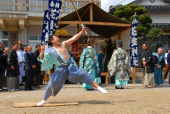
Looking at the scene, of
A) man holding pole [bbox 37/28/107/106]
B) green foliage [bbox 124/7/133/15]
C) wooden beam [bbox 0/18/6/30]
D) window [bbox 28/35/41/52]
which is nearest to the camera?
man holding pole [bbox 37/28/107/106]

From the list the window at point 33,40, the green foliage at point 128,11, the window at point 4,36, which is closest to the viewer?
the window at point 4,36

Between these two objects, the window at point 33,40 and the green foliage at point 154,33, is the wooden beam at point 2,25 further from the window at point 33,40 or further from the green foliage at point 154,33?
the green foliage at point 154,33

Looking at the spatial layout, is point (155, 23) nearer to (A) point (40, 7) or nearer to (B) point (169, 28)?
(B) point (169, 28)

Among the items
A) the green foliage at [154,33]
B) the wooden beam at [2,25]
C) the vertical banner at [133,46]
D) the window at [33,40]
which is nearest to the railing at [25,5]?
the wooden beam at [2,25]

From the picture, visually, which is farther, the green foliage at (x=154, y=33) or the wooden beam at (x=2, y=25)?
the green foliage at (x=154, y=33)

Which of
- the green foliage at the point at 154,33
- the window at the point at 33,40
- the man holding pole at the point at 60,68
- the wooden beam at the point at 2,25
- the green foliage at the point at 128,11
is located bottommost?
the man holding pole at the point at 60,68

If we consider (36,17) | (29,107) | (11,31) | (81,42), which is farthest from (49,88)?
(11,31)

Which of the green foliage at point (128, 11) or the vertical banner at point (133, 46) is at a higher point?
the green foliage at point (128, 11)

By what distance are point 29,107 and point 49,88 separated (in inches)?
20.5

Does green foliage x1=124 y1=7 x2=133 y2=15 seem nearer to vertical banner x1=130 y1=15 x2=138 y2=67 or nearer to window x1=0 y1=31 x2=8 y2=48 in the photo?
vertical banner x1=130 y1=15 x2=138 y2=67

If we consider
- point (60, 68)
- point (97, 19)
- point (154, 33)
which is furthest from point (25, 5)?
point (60, 68)

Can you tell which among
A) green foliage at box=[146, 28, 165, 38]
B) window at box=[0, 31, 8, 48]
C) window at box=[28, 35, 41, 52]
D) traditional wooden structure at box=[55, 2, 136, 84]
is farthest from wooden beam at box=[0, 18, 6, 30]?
green foliage at box=[146, 28, 165, 38]

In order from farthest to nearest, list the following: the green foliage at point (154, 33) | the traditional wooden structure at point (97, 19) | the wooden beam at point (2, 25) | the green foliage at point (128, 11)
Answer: the green foliage at point (154, 33) → the green foliage at point (128, 11) → the wooden beam at point (2, 25) → the traditional wooden structure at point (97, 19)

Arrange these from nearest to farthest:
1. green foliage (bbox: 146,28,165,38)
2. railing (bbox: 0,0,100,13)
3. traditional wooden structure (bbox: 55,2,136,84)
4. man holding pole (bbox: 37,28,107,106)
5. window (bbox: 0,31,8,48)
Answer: man holding pole (bbox: 37,28,107,106), traditional wooden structure (bbox: 55,2,136,84), railing (bbox: 0,0,100,13), window (bbox: 0,31,8,48), green foliage (bbox: 146,28,165,38)
